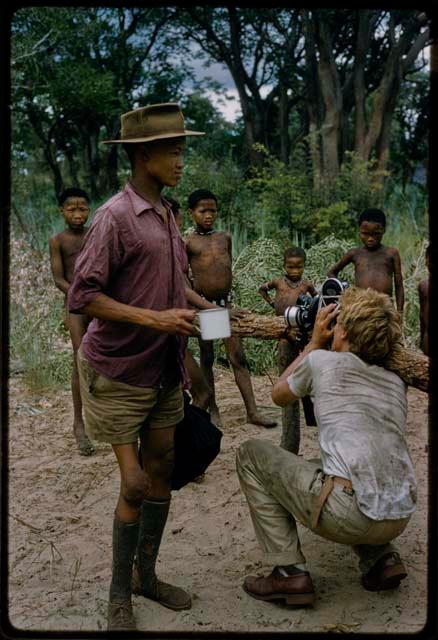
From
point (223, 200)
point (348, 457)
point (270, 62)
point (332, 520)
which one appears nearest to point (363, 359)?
point (348, 457)

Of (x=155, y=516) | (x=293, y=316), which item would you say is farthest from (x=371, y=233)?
(x=155, y=516)

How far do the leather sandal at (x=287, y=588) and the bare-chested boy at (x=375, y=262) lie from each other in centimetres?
342

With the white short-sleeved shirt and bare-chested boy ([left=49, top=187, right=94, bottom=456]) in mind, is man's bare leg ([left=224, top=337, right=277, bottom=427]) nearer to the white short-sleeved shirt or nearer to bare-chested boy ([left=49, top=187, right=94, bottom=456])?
bare-chested boy ([left=49, top=187, right=94, bottom=456])

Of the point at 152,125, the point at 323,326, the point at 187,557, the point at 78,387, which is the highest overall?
the point at 152,125

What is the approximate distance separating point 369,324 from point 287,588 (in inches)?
48.0

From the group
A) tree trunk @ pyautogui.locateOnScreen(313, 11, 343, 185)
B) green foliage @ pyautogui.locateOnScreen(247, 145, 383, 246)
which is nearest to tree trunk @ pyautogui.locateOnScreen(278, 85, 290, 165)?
tree trunk @ pyautogui.locateOnScreen(313, 11, 343, 185)

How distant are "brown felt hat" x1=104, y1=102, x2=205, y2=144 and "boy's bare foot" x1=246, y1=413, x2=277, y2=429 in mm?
3098

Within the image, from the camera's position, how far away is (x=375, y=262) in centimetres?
637

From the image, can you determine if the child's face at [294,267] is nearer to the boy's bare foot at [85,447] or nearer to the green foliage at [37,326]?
the boy's bare foot at [85,447]

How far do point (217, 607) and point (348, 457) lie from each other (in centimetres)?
96

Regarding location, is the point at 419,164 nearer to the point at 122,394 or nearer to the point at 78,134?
the point at 78,134

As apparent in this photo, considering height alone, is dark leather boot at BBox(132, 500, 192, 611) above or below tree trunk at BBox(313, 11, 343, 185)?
below

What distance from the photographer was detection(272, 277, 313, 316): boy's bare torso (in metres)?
5.88

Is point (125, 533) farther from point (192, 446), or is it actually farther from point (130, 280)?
point (130, 280)
